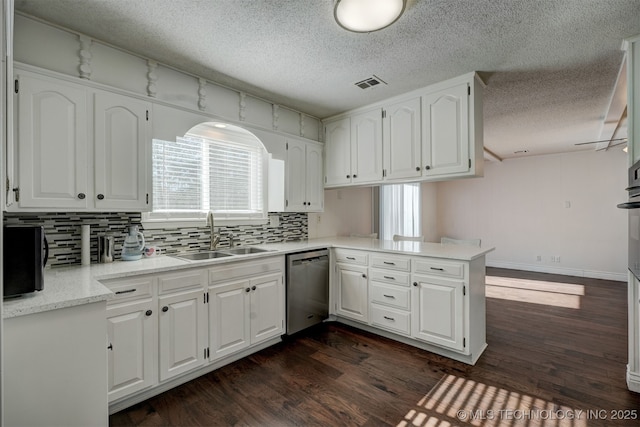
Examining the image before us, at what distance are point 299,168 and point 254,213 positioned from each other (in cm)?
72

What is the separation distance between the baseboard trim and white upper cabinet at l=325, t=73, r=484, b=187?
4.62m

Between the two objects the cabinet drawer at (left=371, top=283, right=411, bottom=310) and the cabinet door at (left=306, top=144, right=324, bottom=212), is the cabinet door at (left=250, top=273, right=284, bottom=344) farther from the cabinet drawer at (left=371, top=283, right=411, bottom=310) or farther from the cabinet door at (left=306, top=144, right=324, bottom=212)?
the cabinet door at (left=306, top=144, right=324, bottom=212)

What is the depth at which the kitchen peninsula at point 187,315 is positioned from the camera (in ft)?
4.42

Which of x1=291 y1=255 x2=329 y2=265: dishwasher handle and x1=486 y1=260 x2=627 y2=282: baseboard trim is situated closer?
x1=291 y1=255 x2=329 y2=265: dishwasher handle

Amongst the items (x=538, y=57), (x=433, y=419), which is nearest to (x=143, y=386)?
(x=433, y=419)

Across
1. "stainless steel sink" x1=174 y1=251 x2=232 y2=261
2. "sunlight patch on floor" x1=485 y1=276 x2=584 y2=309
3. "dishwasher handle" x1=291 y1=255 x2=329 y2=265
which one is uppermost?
"stainless steel sink" x1=174 y1=251 x2=232 y2=261

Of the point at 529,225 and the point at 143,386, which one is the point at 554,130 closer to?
the point at 529,225

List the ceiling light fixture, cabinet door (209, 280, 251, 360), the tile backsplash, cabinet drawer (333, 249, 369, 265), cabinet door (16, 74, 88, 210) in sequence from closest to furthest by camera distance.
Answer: the ceiling light fixture < cabinet door (16, 74, 88, 210) < the tile backsplash < cabinet door (209, 280, 251, 360) < cabinet drawer (333, 249, 369, 265)

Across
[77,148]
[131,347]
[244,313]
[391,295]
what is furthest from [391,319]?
[77,148]

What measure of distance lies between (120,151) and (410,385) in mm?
2684

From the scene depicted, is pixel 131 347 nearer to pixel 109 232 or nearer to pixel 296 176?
pixel 109 232

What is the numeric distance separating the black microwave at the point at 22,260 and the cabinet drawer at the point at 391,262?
8.02 ft

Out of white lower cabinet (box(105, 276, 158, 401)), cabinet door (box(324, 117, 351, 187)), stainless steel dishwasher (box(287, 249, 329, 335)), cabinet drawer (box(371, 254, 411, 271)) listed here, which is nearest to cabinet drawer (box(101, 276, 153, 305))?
white lower cabinet (box(105, 276, 158, 401))

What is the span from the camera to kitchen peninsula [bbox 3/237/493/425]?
135 cm
